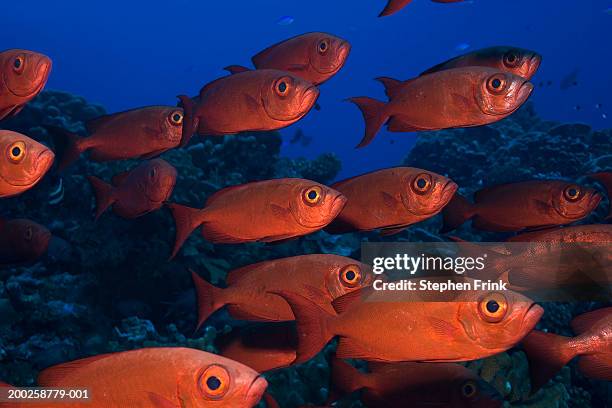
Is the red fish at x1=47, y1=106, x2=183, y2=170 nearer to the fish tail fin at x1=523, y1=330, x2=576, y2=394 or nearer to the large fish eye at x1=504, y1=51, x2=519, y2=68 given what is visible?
the large fish eye at x1=504, y1=51, x2=519, y2=68

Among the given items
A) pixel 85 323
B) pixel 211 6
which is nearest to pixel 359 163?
pixel 211 6

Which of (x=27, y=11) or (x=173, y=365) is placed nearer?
(x=173, y=365)

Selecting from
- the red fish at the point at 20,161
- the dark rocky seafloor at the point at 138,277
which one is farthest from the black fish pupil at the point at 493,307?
the dark rocky seafloor at the point at 138,277

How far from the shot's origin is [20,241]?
4.83 meters

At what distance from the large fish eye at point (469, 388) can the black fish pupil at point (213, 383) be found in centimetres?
174

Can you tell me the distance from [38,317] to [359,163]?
9297 cm

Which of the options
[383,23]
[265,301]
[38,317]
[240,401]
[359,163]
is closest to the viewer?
[240,401]

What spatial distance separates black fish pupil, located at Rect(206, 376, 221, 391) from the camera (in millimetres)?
1813

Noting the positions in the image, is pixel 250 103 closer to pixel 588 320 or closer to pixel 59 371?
pixel 59 371

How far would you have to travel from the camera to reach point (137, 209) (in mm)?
4113

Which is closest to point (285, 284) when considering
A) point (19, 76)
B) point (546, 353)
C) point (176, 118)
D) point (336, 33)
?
point (546, 353)

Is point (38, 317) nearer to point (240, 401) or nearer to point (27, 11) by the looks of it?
point (240, 401)

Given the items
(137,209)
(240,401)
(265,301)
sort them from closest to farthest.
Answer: (240,401) → (265,301) → (137,209)

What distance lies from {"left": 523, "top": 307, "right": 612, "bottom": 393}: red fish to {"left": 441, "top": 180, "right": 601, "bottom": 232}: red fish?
2.79 ft
